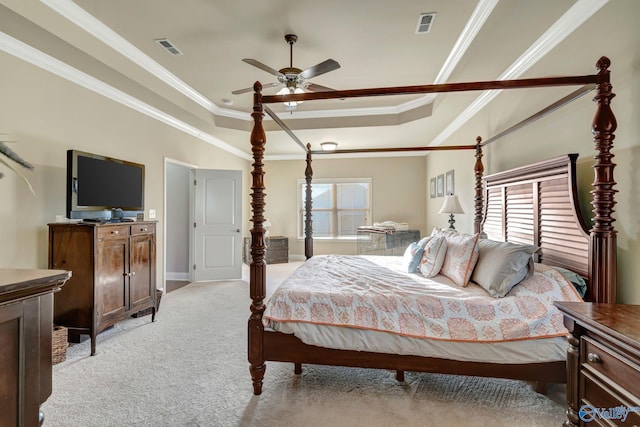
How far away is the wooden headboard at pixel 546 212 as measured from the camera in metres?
2.13

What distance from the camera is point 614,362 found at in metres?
1.16

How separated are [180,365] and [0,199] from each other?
1994 mm

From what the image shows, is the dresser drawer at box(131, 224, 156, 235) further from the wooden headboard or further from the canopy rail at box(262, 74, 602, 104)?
the wooden headboard

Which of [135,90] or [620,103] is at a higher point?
[135,90]

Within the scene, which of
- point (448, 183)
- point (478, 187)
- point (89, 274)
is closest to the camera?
point (89, 274)

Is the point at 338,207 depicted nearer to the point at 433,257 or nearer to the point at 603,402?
the point at 433,257

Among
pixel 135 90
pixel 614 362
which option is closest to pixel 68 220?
pixel 135 90

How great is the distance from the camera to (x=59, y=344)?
8.55ft

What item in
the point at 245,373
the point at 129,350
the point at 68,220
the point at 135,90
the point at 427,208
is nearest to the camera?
the point at 245,373

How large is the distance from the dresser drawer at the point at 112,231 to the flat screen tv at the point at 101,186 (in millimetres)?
237

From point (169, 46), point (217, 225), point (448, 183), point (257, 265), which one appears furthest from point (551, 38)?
point (217, 225)

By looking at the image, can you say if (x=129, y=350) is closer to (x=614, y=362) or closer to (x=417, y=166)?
(x=614, y=362)

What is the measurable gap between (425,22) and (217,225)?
4.52 meters

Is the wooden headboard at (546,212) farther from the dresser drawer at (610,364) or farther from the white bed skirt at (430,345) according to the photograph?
the dresser drawer at (610,364)
